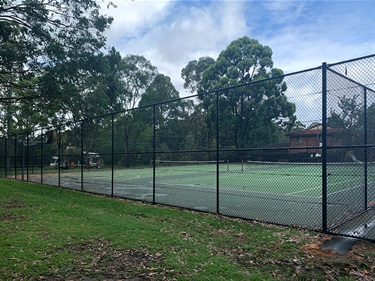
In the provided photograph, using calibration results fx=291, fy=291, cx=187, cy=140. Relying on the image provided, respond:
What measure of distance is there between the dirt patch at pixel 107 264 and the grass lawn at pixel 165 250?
12mm

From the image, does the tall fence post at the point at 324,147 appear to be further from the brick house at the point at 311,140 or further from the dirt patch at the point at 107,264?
the dirt patch at the point at 107,264

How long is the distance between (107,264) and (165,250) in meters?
0.92

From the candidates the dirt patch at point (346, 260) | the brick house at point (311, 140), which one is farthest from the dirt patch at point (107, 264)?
the brick house at point (311, 140)

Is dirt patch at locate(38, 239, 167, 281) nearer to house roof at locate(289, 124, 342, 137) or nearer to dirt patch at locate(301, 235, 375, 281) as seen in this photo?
dirt patch at locate(301, 235, 375, 281)

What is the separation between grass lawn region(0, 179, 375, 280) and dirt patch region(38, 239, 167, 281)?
12mm

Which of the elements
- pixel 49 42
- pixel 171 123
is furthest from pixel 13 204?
pixel 171 123

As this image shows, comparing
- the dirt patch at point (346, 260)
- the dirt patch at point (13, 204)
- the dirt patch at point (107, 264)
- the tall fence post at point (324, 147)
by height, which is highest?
the tall fence post at point (324, 147)

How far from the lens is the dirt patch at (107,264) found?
364 centimetres

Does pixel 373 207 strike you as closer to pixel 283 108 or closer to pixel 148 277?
pixel 283 108

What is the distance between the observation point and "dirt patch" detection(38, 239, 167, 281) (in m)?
3.64

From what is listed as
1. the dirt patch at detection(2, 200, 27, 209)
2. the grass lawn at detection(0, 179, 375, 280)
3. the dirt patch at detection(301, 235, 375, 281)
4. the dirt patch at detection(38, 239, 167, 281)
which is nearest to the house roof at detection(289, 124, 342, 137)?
the grass lawn at detection(0, 179, 375, 280)

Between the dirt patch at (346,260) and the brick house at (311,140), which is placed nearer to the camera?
the dirt patch at (346,260)

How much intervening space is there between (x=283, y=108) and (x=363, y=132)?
2.17 m

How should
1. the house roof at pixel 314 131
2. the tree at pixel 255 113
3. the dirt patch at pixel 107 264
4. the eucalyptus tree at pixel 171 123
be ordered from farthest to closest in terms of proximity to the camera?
the eucalyptus tree at pixel 171 123
the tree at pixel 255 113
the house roof at pixel 314 131
the dirt patch at pixel 107 264
